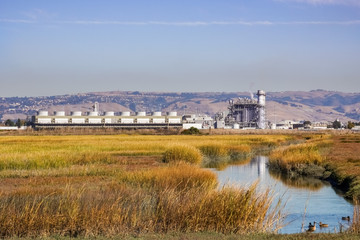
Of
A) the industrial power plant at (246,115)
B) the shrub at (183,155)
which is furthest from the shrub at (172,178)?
the industrial power plant at (246,115)

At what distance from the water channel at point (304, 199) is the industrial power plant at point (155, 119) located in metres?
124

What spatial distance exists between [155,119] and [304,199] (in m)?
140

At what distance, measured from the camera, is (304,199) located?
29203mm

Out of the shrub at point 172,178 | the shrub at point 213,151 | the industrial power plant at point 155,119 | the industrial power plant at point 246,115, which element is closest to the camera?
the shrub at point 172,178

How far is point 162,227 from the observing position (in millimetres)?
17188

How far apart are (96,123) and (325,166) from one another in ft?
419

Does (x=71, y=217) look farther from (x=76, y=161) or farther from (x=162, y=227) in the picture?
(x=76, y=161)

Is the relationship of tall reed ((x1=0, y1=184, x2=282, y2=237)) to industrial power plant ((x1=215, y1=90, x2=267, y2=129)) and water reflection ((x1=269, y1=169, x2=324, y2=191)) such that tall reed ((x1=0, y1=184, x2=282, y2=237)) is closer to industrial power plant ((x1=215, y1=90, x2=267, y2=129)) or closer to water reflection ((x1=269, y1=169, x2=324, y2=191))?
water reflection ((x1=269, y1=169, x2=324, y2=191))

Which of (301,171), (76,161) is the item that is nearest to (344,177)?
(301,171)

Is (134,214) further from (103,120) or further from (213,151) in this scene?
(103,120)

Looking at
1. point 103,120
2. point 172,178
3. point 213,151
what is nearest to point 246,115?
point 103,120

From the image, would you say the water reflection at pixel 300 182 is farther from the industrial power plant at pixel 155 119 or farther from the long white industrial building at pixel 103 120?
the long white industrial building at pixel 103 120

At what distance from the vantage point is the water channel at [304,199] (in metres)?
22.3

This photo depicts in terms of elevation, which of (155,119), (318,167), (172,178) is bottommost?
(155,119)
